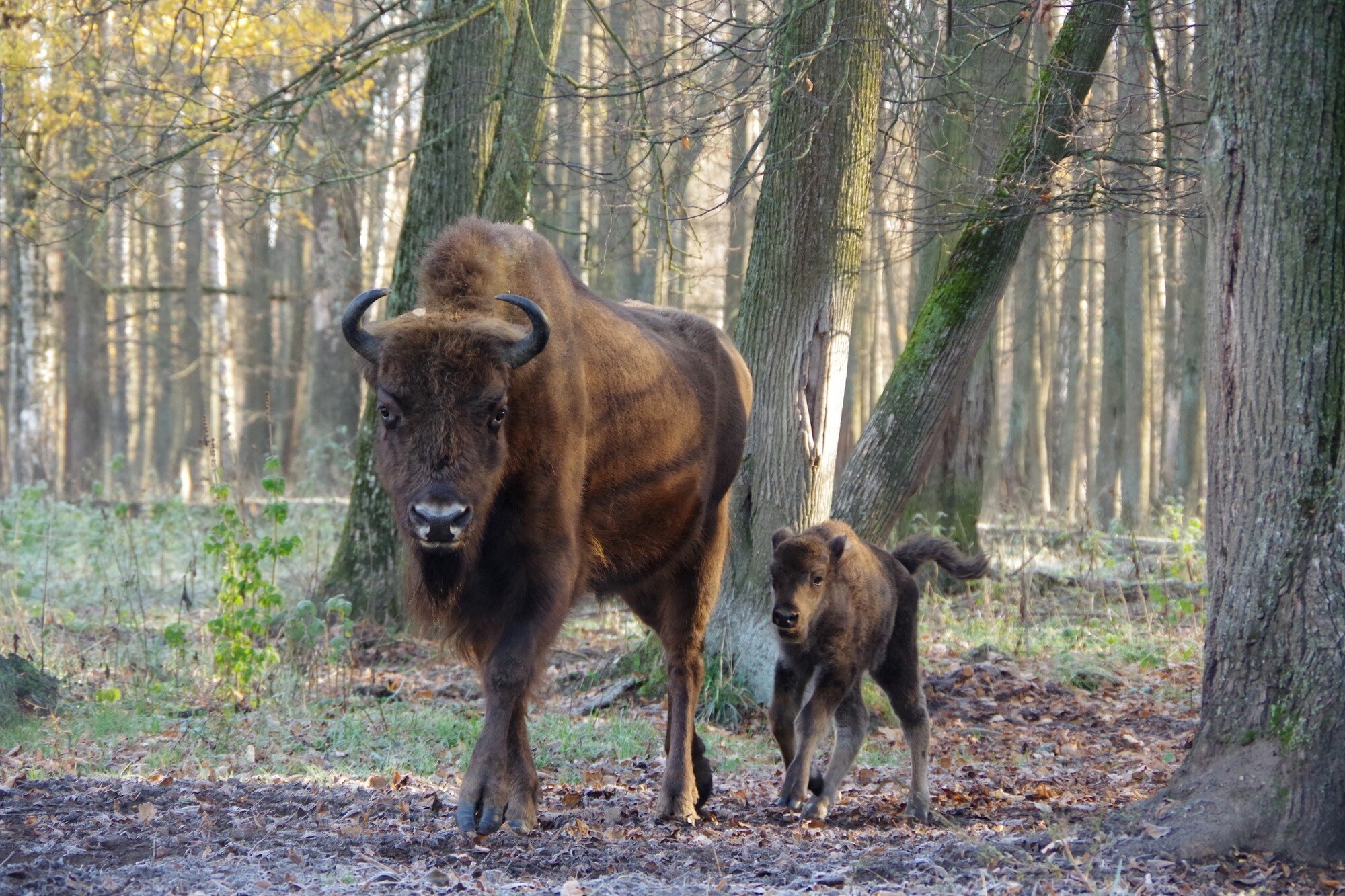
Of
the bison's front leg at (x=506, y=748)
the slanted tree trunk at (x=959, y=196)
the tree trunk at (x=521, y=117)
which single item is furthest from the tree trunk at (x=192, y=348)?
the bison's front leg at (x=506, y=748)

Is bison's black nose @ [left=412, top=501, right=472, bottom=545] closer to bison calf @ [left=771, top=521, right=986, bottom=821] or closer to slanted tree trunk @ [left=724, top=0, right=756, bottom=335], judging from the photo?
bison calf @ [left=771, top=521, right=986, bottom=821]

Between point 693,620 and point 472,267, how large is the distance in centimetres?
237

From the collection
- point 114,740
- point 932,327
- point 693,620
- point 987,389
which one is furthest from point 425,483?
point 987,389

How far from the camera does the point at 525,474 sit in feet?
17.8

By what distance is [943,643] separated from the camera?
10.5 meters

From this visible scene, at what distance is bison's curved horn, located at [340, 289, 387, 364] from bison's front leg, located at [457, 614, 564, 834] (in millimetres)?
1367

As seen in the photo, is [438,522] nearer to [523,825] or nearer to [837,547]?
[523,825]

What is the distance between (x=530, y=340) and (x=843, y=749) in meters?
2.77

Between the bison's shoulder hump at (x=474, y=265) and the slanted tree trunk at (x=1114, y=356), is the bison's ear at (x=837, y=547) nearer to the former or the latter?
the bison's shoulder hump at (x=474, y=265)

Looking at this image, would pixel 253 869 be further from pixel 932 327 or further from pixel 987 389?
pixel 987 389

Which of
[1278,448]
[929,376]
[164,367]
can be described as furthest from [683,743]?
[164,367]

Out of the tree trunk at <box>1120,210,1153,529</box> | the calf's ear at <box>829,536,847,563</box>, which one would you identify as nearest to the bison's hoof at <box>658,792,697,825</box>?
the calf's ear at <box>829,536,847,563</box>

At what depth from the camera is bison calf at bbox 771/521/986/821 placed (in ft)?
20.1

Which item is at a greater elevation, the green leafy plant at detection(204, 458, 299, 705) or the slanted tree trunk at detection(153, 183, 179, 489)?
the slanted tree trunk at detection(153, 183, 179, 489)
